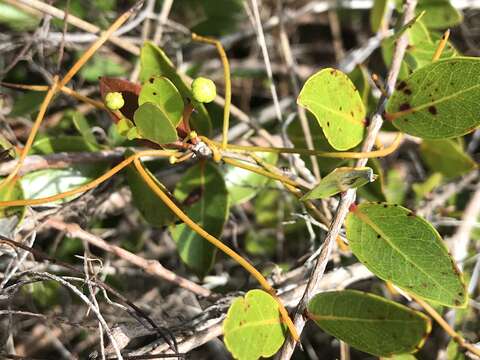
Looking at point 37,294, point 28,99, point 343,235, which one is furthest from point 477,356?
point 28,99

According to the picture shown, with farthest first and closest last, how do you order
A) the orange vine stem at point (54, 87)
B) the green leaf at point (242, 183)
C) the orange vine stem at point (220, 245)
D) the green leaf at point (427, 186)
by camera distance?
1. the green leaf at point (427, 186)
2. the green leaf at point (242, 183)
3. the orange vine stem at point (54, 87)
4. the orange vine stem at point (220, 245)

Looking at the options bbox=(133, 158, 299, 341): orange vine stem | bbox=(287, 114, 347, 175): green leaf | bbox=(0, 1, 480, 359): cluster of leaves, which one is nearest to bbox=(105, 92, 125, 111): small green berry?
bbox=(0, 1, 480, 359): cluster of leaves

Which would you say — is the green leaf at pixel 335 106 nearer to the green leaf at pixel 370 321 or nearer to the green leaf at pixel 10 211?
the green leaf at pixel 370 321

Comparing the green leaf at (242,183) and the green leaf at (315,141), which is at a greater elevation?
the green leaf at (315,141)

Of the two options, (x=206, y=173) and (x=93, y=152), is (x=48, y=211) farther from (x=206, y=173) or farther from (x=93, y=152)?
(x=206, y=173)

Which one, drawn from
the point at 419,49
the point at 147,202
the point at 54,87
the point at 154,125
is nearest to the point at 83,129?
the point at 54,87

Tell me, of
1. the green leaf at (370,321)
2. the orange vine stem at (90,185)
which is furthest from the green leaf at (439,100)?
the orange vine stem at (90,185)
